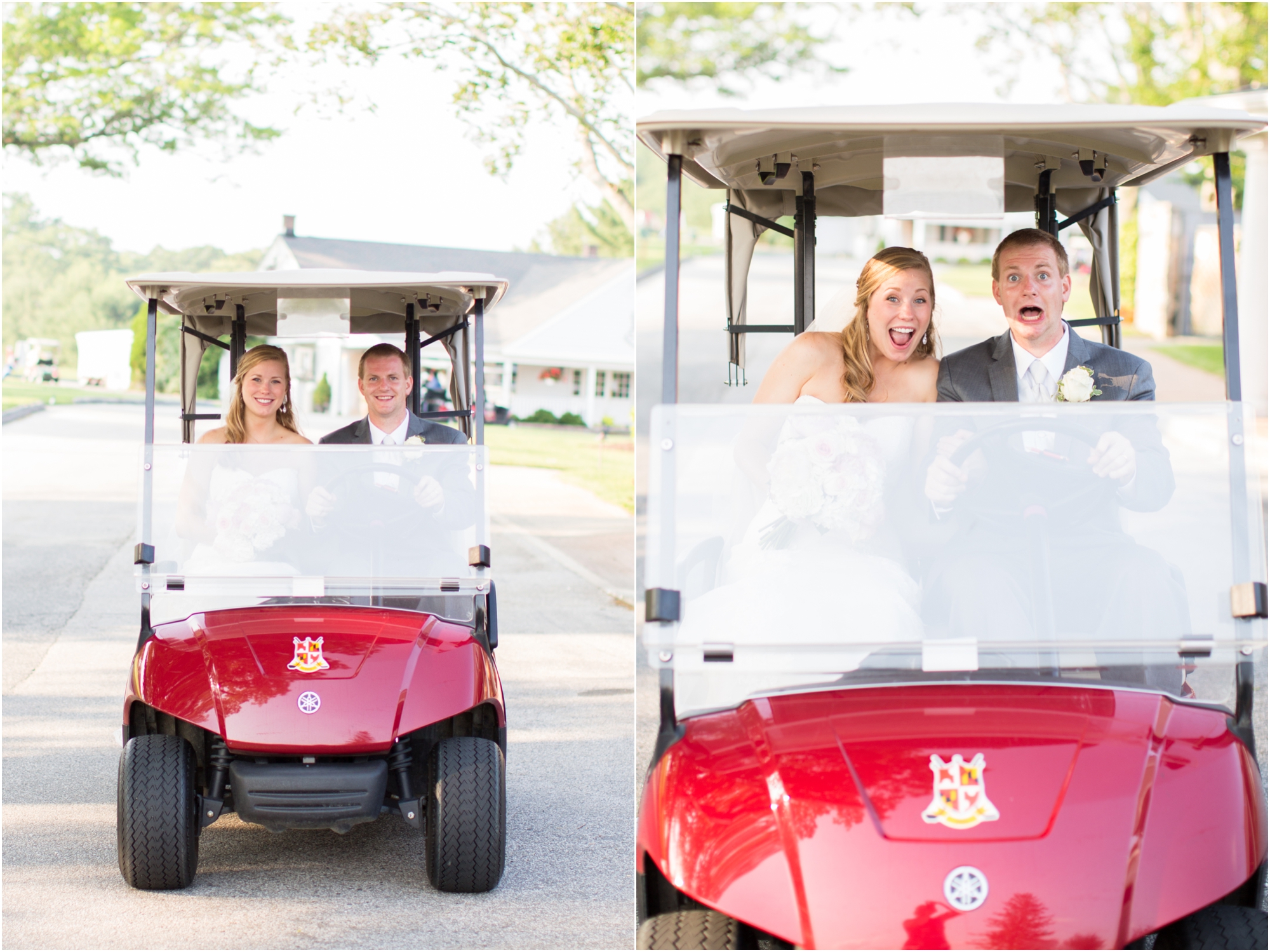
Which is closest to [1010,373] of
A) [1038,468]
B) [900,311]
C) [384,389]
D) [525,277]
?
[900,311]

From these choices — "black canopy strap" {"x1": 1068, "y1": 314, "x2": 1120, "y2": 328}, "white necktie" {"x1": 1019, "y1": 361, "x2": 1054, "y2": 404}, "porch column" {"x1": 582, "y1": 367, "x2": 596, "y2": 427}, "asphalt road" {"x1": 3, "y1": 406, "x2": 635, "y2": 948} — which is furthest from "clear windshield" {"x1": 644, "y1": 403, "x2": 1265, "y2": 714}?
"porch column" {"x1": 582, "y1": 367, "x2": 596, "y2": 427}

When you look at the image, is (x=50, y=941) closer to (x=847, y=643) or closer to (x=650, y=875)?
(x=650, y=875)

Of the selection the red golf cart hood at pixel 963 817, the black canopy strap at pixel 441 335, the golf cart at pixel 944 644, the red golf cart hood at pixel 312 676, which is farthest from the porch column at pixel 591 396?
the red golf cart hood at pixel 963 817

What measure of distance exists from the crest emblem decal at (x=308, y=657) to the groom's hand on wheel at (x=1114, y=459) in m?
2.07

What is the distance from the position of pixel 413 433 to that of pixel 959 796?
9.01 ft

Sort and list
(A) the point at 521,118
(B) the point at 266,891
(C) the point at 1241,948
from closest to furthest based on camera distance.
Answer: (C) the point at 1241,948 < (B) the point at 266,891 < (A) the point at 521,118

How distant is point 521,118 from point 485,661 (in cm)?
959

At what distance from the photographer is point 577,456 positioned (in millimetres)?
23594

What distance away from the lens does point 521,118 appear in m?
12.2

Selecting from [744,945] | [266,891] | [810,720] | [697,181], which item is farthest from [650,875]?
[697,181]

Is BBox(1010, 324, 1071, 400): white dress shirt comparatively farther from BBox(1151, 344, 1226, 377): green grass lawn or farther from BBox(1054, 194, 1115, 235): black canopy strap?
BBox(1151, 344, 1226, 377): green grass lawn

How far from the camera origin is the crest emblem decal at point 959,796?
82.9 inches

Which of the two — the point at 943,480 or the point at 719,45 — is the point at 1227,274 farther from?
the point at 719,45

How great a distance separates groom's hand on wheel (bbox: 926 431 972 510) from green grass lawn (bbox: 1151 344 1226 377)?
636 inches
